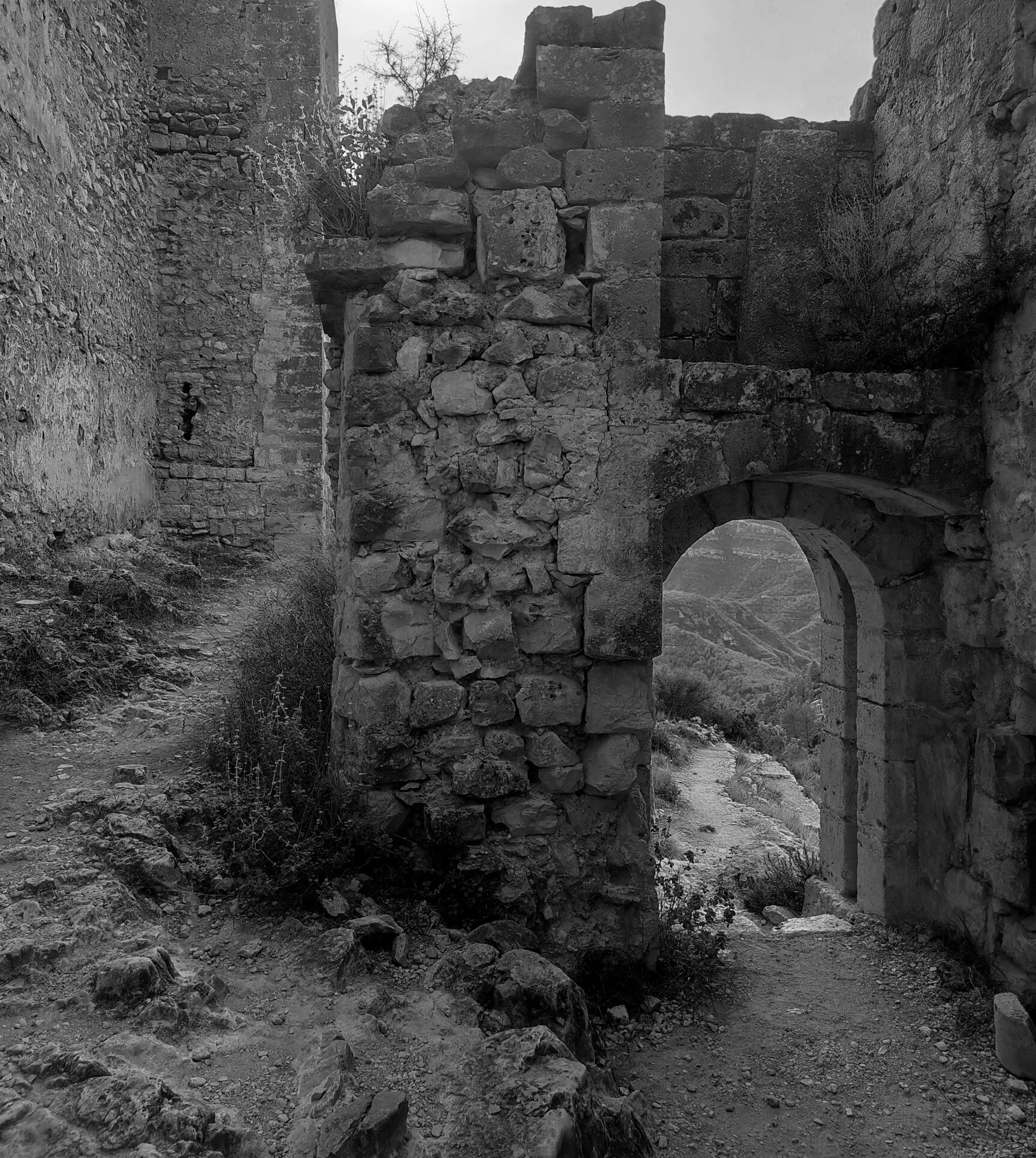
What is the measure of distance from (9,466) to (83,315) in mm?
2044

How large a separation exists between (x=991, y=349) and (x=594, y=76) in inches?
→ 90.5

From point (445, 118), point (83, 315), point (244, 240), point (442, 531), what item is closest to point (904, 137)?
point (445, 118)

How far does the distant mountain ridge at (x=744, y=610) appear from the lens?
1598 centimetres

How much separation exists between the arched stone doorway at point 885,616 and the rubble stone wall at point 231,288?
6.09m

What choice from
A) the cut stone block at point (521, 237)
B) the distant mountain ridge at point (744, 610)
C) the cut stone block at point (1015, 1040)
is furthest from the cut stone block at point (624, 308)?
the distant mountain ridge at point (744, 610)

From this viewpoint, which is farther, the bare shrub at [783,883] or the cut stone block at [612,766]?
the bare shrub at [783,883]

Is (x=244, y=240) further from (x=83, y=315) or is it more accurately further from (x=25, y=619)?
(x=25, y=619)

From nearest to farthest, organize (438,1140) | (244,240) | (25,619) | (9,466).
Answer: (438,1140) < (25,619) < (9,466) < (244,240)

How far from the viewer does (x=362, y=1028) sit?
9.24ft

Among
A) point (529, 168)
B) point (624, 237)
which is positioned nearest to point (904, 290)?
point (624, 237)

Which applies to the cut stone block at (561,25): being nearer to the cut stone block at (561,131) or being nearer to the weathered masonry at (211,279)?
the cut stone block at (561,131)

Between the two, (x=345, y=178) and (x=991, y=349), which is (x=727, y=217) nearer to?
(x=991, y=349)

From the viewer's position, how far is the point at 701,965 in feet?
14.1

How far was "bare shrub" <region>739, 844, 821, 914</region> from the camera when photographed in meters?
5.71
